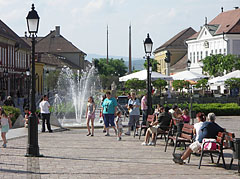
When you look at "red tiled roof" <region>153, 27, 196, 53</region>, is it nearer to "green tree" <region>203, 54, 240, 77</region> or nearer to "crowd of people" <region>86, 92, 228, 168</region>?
"green tree" <region>203, 54, 240, 77</region>

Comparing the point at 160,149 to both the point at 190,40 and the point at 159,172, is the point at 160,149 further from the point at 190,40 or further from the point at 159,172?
the point at 190,40

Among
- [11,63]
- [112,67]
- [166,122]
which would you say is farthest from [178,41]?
[166,122]

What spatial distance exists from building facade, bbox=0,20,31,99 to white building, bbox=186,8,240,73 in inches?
940

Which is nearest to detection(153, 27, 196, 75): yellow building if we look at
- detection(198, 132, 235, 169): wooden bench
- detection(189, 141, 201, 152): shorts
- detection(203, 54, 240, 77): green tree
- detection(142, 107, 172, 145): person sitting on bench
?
detection(203, 54, 240, 77): green tree

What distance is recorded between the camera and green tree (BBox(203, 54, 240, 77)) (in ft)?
198

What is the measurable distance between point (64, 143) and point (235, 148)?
8.15 metres

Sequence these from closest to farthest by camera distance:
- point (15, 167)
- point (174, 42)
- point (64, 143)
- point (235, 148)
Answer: point (235, 148), point (15, 167), point (64, 143), point (174, 42)

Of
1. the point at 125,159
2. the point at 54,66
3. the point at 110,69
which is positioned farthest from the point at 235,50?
the point at 110,69

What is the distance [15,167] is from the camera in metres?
12.8

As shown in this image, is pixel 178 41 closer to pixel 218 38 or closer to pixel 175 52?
pixel 175 52

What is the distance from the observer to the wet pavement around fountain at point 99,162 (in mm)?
11758

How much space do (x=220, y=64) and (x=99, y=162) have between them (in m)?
49.2

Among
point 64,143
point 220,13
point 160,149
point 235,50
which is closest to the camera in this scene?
point 160,149

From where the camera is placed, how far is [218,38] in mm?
80125
